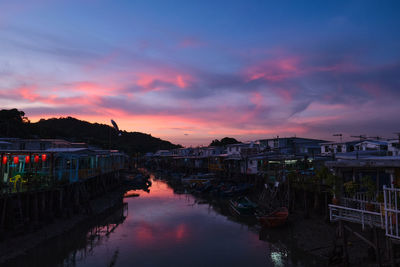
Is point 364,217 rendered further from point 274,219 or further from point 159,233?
point 159,233

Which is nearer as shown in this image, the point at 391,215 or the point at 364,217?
the point at 391,215

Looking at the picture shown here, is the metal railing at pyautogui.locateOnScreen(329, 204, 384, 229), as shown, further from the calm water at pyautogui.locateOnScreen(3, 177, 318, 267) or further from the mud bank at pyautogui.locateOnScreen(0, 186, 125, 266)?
the mud bank at pyautogui.locateOnScreen(0, 186, 125, 266)

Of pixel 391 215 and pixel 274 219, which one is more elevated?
pixel 391 215

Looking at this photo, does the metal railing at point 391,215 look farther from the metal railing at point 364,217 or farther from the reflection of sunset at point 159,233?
the reflection of sunset at point 159,233

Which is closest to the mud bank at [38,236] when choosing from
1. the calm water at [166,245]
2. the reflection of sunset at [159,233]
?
the calm water at [166,245]

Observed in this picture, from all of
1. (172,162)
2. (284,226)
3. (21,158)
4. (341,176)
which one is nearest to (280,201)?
(284,226)

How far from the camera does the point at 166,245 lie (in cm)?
2078

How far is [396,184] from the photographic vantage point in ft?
39.2

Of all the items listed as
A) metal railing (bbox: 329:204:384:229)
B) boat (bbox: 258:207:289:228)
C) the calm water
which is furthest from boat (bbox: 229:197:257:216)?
metal railing (bbox: 329:204:384:229)

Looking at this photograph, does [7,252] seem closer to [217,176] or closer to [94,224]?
[94,224]

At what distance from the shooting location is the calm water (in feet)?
57.7

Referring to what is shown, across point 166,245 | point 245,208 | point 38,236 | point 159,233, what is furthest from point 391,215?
point 38,236

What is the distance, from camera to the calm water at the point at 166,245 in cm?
1759

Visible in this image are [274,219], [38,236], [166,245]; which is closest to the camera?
[38,236]
